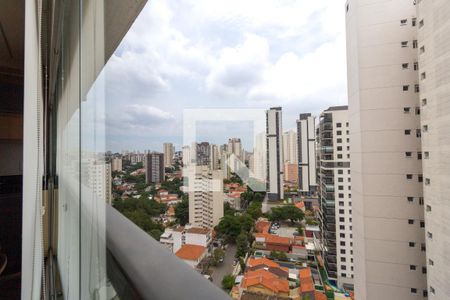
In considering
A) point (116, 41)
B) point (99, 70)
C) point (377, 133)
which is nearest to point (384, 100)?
point (377, 133)

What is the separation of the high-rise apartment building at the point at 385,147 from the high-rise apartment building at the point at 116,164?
0.79 metres

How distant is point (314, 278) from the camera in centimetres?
61

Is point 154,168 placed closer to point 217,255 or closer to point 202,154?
point 202,154

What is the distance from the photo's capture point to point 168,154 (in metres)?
0.85

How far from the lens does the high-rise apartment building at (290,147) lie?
765 mm

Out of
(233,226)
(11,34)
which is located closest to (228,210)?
(233,226)

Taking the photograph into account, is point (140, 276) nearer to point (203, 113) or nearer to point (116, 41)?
point (203, 113)

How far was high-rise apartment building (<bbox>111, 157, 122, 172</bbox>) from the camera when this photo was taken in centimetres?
92

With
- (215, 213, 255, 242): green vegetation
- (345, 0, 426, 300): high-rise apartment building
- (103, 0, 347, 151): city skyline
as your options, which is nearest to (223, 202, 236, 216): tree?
(215, 213, 255, 242): green vegetation

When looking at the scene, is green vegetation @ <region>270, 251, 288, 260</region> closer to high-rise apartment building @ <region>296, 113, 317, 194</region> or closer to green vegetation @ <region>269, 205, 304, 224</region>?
green vegetation @ <region>269, 205, 304, 224</region>

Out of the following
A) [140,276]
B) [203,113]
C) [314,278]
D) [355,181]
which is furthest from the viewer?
[203,113]

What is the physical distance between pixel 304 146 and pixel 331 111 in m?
0.13

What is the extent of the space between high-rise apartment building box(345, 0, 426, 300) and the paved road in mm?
369

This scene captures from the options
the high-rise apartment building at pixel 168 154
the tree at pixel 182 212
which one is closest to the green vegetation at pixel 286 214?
the tree at pixel 182 212
